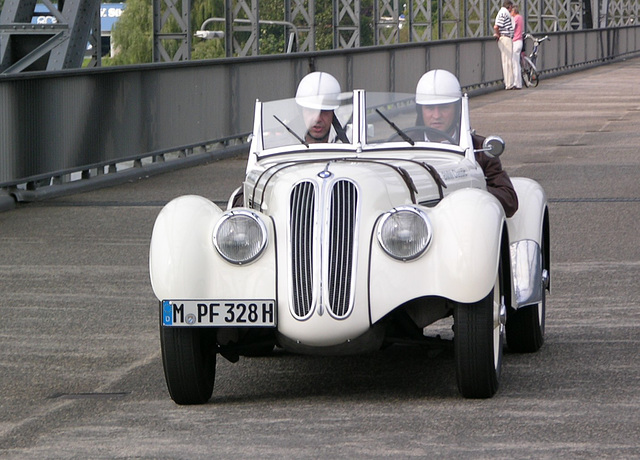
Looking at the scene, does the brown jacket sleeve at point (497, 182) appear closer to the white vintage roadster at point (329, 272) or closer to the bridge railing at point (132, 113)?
the white vintage roadster at point (329, 272)

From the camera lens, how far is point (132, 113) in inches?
709

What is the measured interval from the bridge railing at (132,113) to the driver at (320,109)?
7.86 meters

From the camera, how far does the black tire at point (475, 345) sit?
20.0ft

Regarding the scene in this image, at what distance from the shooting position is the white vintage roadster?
609cm

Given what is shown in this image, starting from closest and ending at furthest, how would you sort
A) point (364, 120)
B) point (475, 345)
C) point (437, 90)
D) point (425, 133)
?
point (475, 345)
point (364, 120)
point (425, 133)
point (437, 90)

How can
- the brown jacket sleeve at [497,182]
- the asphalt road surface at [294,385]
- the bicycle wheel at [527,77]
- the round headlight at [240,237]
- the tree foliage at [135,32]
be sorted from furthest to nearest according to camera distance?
1. the tree foliage at [135,32]
2. the bicycle wheel at [527,77]
3. the brown jacket sleeve at [497,182]
4. the round headlight at [240,237]
5. the asphalt road surface at [294,385]

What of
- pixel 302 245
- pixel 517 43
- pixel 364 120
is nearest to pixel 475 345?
pixel 302 245

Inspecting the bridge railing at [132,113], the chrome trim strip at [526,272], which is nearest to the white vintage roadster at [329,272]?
the chrome trim strip at [526,272]

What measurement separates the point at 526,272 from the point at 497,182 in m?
0.54

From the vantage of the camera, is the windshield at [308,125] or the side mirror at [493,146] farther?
the windshield at [308,125]

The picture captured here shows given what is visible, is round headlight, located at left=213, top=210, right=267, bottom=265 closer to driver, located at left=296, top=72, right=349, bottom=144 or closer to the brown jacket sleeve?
driver, located at left=296, top=72, right=349, bottom=144

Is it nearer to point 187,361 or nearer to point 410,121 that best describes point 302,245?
point 187,361

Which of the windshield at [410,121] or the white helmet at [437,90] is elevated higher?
the white helmet at [437,90]

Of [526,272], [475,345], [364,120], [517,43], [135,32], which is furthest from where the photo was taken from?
[135,32]
